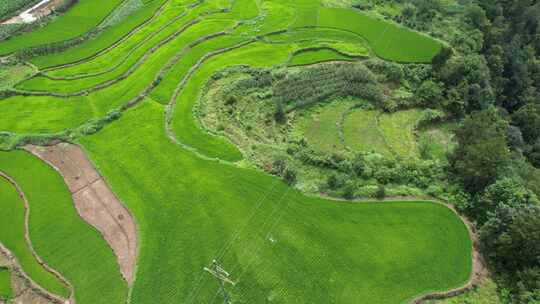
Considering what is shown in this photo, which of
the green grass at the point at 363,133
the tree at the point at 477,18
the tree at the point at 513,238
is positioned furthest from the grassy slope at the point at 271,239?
the tree at the point at 477,18

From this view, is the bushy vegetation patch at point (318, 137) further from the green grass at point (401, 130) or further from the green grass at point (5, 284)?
the green grass at point (5, 284)

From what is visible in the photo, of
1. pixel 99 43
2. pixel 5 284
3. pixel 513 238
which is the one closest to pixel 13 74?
pixel 99 43

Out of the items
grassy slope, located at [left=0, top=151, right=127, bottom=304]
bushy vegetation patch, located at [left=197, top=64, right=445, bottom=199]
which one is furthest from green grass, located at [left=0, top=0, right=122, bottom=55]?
bushy vegetation patch, located at [left=197, top=64, right=445, bottom=199]

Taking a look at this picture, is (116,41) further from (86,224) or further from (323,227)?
(323,227)

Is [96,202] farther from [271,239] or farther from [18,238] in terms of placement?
[271,239]

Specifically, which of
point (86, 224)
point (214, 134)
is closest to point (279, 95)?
point (214, 134)

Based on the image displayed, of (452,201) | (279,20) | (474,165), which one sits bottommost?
(452,201)
